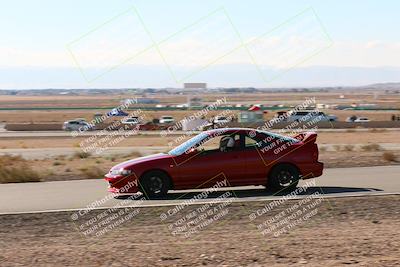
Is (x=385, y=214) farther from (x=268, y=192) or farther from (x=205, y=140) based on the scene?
(x=205, y=140)

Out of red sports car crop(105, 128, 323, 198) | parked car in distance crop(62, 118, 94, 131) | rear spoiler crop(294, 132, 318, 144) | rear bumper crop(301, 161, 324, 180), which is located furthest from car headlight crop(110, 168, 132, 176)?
parked car in distance crop(62, 118, 94, 131)

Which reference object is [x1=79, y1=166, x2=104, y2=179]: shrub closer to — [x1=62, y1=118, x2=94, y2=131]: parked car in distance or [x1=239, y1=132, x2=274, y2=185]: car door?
[x1=239, y1=132, x2=274, y2=185]: car door

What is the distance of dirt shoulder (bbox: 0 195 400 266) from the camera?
7.73 metres

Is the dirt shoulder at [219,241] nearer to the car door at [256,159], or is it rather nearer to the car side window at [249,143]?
the car door at [256,159]

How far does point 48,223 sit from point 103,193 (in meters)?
3.98

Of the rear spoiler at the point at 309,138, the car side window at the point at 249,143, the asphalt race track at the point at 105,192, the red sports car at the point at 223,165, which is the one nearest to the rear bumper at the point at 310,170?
the red sports car at the point at 223,165

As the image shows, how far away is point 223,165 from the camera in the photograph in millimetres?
13930

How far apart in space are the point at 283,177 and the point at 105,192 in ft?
12.9

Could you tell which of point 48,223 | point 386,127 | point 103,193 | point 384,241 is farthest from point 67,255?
point 386,127

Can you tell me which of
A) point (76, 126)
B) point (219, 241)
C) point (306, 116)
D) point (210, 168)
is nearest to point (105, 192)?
point (210, 168)

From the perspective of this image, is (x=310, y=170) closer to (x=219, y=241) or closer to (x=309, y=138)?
(x=309, y=138)

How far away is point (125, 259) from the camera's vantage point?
Result: 308 inches

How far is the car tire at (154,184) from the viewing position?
13.7 metres

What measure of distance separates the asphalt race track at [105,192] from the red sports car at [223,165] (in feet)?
1.07
